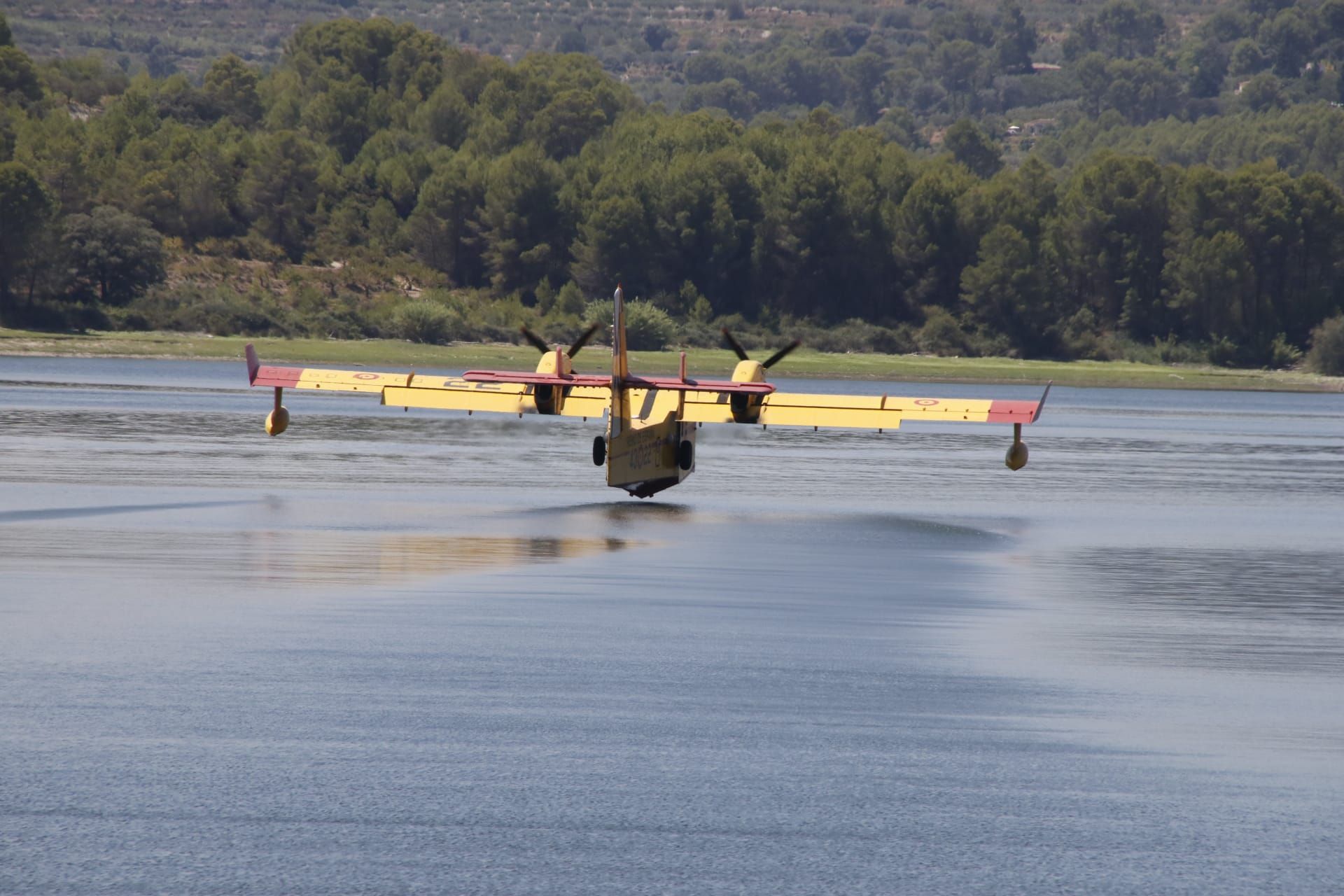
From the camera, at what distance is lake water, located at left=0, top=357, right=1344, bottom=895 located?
1148 centimetres

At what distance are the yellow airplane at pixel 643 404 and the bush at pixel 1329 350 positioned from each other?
304ft

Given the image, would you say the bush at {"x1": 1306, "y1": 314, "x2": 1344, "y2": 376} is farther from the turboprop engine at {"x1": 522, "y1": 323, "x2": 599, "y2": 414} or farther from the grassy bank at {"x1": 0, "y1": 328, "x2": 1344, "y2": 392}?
the turboprop engine at {"x1": 522, "y1": 323, "x2": 599, "y2": 414}

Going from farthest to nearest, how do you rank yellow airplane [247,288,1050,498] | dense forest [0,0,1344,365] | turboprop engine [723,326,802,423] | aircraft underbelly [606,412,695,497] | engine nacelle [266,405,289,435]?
dense forest [0,0,1344,365] < engine nacelle [266,405,289,435] < turboprop engine [723,326,802,423] < yellow airplane [247,288,1050,498] < aircraft underbelly [606,412,695,497]

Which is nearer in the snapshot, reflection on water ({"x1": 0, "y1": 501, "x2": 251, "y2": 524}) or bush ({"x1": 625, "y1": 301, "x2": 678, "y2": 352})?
reflection on water ({"x1": 0, "y1": 501, "x2": 251, "y2": 524})

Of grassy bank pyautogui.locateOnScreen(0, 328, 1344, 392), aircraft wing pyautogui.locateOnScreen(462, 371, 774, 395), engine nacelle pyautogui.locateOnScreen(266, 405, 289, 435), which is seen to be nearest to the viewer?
aircraft wing pyautogui.locateOnScreen(462, 371, 774, 395)

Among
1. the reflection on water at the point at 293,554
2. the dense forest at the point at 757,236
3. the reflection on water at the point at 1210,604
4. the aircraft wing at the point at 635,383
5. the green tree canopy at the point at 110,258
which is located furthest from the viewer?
the dense forest at the point at 757,236

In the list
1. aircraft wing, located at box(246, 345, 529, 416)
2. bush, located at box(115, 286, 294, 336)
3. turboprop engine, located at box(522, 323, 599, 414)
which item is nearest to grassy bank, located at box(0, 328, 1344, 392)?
bush, located at box(115, 286, 294, 336)

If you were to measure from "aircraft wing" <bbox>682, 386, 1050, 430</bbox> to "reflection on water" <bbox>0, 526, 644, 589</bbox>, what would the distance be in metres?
10.1

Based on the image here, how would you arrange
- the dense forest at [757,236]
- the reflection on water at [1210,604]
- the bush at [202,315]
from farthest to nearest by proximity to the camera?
the dense forest at [757,236] < the bush at [202,315] < the reflection on water at [1210,604]

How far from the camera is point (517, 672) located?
1669 centimetres

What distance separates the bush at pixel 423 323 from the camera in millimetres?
111125

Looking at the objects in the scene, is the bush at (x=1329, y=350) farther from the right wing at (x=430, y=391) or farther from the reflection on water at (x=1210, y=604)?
the reflection on water at (x=1210, y=604)

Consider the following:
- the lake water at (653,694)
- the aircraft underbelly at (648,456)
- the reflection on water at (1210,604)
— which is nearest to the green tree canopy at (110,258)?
the lake water at (653,694)

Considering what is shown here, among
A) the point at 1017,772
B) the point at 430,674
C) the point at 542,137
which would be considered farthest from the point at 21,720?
the point at 542,137
